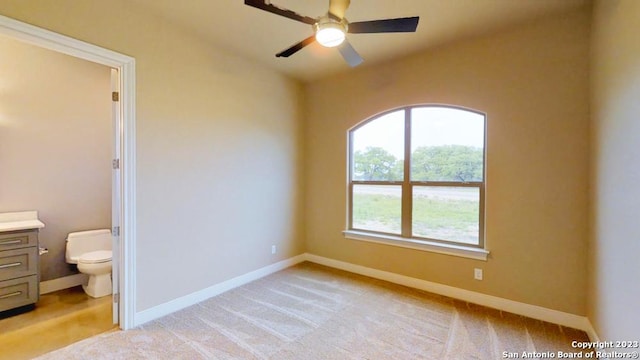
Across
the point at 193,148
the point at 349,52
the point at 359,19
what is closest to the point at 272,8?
the point at 349,52

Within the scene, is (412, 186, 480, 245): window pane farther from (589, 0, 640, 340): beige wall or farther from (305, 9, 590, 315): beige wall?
(589, 0, 640, 340): beige wall

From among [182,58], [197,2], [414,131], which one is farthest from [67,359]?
[414,131]

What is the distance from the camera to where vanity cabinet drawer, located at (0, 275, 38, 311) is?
2674 millimetres

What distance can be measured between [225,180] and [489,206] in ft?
9.78

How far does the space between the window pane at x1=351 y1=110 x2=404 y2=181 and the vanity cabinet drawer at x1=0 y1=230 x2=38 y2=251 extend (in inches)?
147

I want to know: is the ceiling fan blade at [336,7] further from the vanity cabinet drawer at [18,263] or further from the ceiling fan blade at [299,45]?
the vanity cabinet drawer at [18,263]

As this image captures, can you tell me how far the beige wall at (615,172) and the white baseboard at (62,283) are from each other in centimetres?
520

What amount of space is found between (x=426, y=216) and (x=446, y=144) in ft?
2.96

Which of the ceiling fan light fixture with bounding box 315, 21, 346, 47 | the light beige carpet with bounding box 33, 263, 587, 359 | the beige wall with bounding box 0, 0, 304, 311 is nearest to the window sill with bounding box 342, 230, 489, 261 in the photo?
the light beige carpet with bounding box 33, 263, 587, 359

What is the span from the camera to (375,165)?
393 cm

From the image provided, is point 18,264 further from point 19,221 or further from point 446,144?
point 446,144

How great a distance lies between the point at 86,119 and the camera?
11.9 ft

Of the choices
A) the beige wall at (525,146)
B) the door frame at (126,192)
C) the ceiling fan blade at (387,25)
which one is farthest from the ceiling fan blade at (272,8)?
the beige wall at (525,146)

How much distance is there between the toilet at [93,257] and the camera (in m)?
3.14
